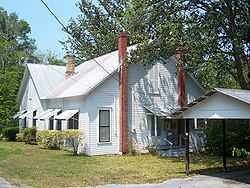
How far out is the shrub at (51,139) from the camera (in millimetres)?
26522

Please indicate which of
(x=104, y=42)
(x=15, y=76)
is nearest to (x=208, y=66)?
(x=104, y=42)

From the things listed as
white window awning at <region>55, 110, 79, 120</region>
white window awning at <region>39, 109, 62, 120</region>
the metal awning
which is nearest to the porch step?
the metal awning

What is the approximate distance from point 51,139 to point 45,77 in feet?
33.1

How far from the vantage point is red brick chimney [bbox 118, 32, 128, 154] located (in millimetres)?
24859

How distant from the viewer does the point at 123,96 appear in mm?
25062

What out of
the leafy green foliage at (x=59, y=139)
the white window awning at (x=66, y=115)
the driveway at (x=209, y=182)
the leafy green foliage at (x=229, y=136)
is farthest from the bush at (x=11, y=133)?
the driveway at (x=209, y=182)

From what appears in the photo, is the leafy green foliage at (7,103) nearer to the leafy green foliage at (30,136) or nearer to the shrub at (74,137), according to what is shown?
the leafy green foliage at (30,136)

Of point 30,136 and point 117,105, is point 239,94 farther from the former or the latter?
point 30,136

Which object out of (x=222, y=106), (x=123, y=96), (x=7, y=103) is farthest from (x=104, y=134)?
(x=7, y=103)

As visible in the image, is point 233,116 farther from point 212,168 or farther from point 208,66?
point 208,66

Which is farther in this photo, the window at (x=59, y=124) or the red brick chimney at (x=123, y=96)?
the window at (x=59, y=124)

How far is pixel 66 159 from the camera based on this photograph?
21.7 m

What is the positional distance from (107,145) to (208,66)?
25.0 feet

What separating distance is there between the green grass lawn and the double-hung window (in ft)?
5.86
